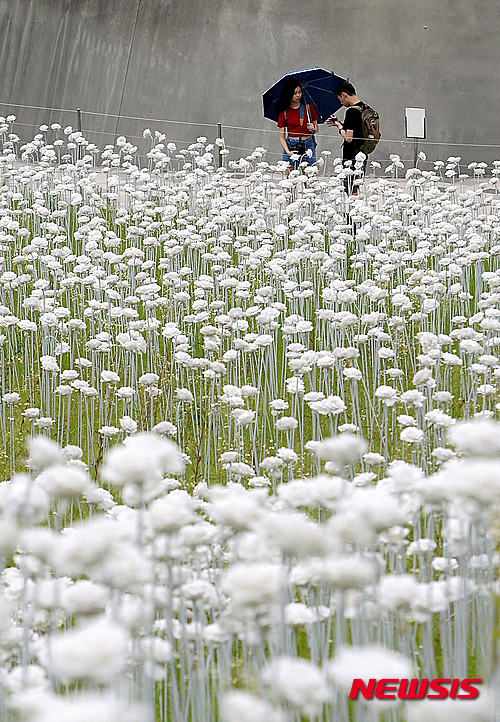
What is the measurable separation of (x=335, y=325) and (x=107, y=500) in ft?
6.06

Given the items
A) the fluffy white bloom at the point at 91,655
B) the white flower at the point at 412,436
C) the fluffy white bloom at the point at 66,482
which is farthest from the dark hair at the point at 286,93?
the fluffy white bloom at the point at 91,655

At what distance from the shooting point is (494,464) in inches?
51.7

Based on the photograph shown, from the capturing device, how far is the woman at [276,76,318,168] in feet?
29.8

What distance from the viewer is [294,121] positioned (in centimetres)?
922

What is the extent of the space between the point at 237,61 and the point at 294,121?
5.58 meters

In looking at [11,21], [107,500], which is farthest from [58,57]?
[107,500]

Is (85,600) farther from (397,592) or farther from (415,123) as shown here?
(415,123)

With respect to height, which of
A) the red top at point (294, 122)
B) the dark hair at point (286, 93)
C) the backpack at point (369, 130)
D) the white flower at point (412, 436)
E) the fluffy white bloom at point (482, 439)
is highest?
the dark hair at point (286, 93)

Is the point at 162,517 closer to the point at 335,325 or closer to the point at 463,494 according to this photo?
the point at 463,494

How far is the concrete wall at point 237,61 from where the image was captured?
13336 millimetres

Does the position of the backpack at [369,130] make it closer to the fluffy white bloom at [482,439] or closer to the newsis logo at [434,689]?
the newsis logo at [434,689]

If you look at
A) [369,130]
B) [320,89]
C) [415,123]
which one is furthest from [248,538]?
[320,89]

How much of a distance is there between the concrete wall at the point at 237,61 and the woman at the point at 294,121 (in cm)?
433

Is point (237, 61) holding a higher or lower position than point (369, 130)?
higher
